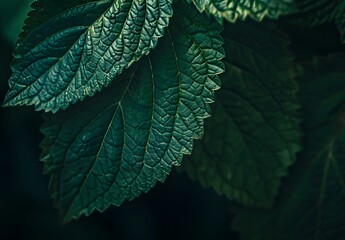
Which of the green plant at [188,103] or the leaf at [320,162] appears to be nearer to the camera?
the green plant at [188,103]

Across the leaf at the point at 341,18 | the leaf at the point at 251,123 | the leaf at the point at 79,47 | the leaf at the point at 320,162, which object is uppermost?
the leaf at the point at 79,47

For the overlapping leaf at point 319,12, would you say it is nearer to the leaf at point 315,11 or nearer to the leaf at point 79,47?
the leaf at point 315,11

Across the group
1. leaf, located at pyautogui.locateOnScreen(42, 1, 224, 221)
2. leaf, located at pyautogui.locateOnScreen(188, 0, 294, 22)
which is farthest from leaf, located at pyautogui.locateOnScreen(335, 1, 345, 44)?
leaf, located at pyautogui.locateOnScreen(42, 1, 224, 221)

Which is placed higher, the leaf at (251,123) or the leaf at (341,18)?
the leaf at (341,18)

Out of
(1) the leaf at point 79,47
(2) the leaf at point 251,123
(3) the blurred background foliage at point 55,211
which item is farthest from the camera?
(3) the blurred background foliage at point 55,211

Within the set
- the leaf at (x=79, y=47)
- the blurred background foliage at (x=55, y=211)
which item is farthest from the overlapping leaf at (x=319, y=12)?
the blurred background foliage at (x=55, y=211)

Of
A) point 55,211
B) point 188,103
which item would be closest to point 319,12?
point 188,103

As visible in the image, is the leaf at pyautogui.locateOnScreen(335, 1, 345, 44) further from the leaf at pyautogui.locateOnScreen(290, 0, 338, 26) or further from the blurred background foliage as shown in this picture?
the blurred background foliage

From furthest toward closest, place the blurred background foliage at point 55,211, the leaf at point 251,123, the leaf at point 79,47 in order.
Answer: the blurred background foliage at point 55,211
the leaf at point 251,123
the leaf at point 79,47
